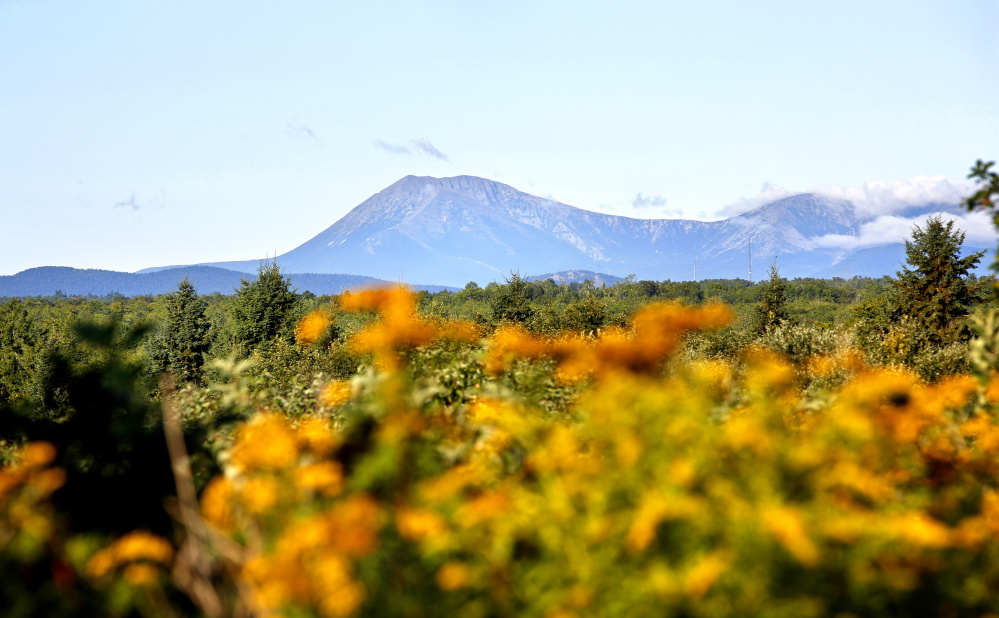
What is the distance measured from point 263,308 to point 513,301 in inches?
656

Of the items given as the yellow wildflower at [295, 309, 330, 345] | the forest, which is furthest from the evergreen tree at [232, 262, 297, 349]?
the forest

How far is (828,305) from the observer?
276ft

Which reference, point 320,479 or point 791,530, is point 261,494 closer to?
point 320,479

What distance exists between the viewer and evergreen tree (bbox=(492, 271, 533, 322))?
119 feet

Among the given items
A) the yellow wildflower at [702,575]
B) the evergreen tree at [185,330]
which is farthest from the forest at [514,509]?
the evergreen tree at [185,330]

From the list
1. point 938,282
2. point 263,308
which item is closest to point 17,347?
point 263,308

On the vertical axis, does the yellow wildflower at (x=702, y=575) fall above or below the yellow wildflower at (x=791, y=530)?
below

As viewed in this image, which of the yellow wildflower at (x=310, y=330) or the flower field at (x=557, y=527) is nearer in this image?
the flower field at (x=557, y=527)

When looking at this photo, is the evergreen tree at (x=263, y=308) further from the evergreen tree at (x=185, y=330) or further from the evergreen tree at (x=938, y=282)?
the evergreen tree at (x=938, y=282)

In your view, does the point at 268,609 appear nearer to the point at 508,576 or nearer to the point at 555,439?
the point at 508,576

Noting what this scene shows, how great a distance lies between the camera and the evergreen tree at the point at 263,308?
4131 centimetres

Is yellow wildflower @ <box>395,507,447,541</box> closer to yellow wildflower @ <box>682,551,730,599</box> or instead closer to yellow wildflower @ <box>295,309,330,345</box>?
yellow wildflower @ <box>682,551,730,599</box>

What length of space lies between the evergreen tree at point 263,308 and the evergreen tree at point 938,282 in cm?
3603

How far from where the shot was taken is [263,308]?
4147 centimetres
